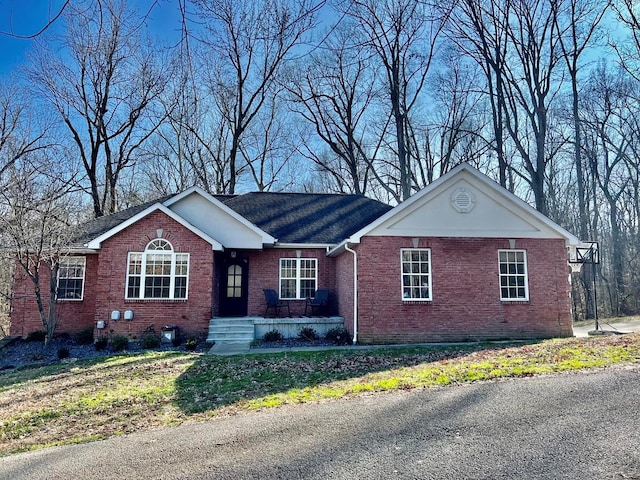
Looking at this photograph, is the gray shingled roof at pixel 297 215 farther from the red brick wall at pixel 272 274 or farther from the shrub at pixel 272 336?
the shrub at pixel 272 336

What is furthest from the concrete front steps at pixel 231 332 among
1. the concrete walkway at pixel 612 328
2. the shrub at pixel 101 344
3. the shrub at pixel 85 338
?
the concrete walkway at pixel 612 328

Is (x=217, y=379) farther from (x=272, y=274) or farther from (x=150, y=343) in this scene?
(x=272, y=274)

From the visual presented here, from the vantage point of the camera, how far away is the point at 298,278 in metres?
15.5

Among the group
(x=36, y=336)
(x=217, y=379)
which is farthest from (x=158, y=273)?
(x=217, y=379)

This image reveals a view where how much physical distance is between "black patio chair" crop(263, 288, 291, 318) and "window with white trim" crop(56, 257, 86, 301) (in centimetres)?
645

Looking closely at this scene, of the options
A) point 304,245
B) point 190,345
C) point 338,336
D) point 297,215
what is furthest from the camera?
point 297,215

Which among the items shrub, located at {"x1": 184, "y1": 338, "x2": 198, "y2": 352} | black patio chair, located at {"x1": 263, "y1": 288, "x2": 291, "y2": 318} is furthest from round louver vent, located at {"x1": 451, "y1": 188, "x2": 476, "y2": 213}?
shrub, located at {"x1": 184, "y1": 338, "x2": 198, "y2": 352}

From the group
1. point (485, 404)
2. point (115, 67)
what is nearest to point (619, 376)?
point (485, 404)

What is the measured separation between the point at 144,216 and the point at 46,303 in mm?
4700

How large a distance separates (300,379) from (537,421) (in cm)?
439

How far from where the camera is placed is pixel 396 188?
30266 millimetres

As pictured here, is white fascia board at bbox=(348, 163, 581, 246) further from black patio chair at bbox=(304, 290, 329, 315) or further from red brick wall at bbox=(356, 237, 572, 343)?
black patio chair at bbox=(304, 290, 329, 315)

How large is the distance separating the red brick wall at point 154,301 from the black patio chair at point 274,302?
6.62ft

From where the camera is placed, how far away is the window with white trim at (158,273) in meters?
13.7
